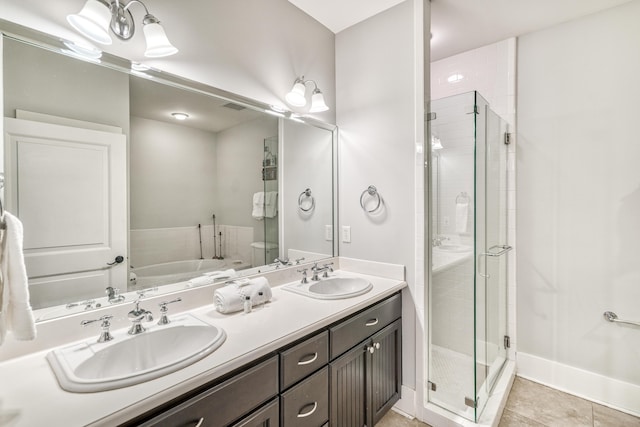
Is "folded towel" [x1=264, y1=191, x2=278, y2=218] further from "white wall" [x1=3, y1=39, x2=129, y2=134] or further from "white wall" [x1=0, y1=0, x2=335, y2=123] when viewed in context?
"white wall" [x1=3, y1=39, x2=129, y2=134]

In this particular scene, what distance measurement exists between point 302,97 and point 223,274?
122cm

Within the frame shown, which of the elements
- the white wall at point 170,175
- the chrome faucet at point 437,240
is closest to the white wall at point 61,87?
the white wall at point 170,175

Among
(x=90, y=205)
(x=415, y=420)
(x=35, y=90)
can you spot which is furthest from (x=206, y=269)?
(x=415, y=420)

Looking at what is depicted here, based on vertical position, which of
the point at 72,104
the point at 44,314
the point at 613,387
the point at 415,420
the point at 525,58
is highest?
the point at 525,58

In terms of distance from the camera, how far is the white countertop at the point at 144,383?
71 centimetres

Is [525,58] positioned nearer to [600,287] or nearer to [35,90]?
[600,287]

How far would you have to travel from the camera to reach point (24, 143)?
104 cm

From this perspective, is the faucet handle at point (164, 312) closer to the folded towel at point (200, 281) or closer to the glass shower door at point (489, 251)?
the folded towel at point (200, 281)

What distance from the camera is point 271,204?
190cm

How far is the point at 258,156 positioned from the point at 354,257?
3.35 ft

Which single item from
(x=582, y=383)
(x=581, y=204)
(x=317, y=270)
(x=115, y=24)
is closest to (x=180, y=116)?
(x=115, y=24)

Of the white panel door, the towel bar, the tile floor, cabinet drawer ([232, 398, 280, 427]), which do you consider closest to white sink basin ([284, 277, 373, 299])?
cabinet drawer ([232, 398, 280, 427])

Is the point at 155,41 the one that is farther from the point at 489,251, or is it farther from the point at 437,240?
the point at 489,251

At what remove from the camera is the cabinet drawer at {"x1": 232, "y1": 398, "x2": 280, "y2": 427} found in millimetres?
1003
